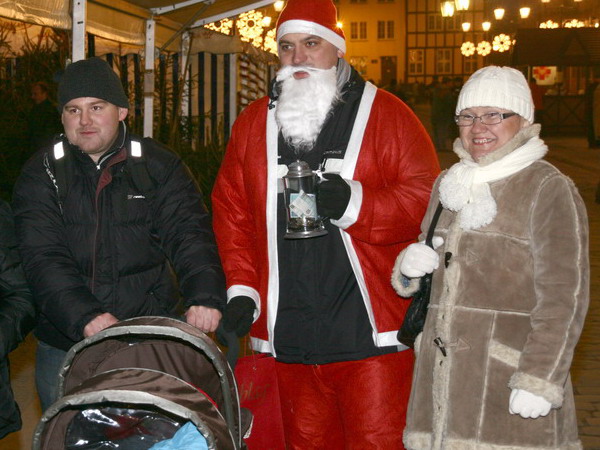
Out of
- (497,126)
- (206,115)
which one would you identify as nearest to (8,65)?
(206,115)

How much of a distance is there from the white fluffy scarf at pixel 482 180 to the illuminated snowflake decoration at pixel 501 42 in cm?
3802

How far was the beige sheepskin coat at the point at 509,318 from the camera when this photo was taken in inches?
127

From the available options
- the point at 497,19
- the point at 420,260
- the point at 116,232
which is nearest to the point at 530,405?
the point at 420,260

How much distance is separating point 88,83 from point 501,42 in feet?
125

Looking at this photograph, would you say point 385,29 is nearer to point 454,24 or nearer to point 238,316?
point 454,24

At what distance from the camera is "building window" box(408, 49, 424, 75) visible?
3253 inches

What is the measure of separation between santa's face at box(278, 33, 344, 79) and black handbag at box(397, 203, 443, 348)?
0.95 meters

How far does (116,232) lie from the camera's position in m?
4.01

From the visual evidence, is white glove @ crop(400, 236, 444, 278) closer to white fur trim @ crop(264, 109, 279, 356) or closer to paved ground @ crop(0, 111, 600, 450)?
white fur trim @ crop(264, 109, 279, 356)

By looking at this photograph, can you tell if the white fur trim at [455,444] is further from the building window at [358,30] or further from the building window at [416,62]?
the building window at [358,30]

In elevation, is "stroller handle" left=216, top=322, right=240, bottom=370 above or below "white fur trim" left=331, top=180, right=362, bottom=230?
below

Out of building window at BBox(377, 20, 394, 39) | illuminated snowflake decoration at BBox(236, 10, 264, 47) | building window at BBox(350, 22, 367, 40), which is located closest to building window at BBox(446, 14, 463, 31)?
building window at BBox(377, 20, 394, 39)

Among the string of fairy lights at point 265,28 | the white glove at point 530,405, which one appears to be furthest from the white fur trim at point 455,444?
the string of fairy lights at point 265,28

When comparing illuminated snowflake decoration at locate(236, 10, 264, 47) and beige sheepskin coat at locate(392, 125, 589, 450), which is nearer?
beige sheepskin coat at locate(392, 125, 589, 450)
